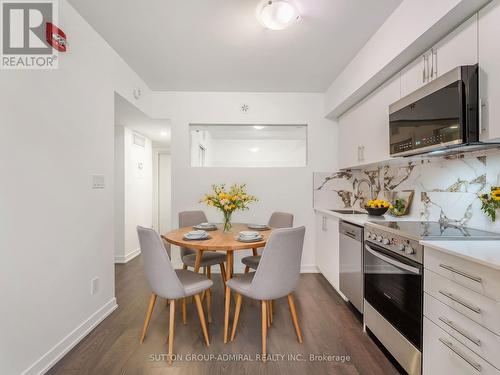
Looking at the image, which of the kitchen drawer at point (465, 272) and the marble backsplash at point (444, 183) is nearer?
the kitchen drawer at point (465, 272)

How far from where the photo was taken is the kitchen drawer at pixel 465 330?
1050 mm

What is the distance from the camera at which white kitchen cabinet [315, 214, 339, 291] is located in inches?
110

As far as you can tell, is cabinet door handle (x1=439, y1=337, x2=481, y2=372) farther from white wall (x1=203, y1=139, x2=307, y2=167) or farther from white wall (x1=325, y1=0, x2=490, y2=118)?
white wall (x1=203, y1=139, x2=307, y2=167)

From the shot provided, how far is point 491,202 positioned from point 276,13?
1.92 m

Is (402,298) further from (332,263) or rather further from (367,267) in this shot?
(332,263)

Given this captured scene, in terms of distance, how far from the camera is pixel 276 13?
1833mm

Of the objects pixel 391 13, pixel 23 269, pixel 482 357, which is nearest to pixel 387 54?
pixel 391 13

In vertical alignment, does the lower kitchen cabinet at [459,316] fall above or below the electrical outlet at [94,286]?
above

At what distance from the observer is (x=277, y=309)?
2.50 m

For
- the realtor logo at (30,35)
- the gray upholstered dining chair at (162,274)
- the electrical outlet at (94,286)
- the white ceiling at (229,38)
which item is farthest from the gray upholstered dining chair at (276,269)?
the realtor logo at (30,35)

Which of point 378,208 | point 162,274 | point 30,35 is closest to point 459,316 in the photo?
point 378,208

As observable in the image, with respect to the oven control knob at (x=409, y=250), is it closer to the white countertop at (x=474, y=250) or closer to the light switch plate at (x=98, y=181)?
the white countertop at (x=474, y=250)

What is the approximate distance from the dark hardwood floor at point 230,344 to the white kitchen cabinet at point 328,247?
34cm

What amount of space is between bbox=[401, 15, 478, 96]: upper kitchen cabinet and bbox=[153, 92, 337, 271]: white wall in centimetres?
162
